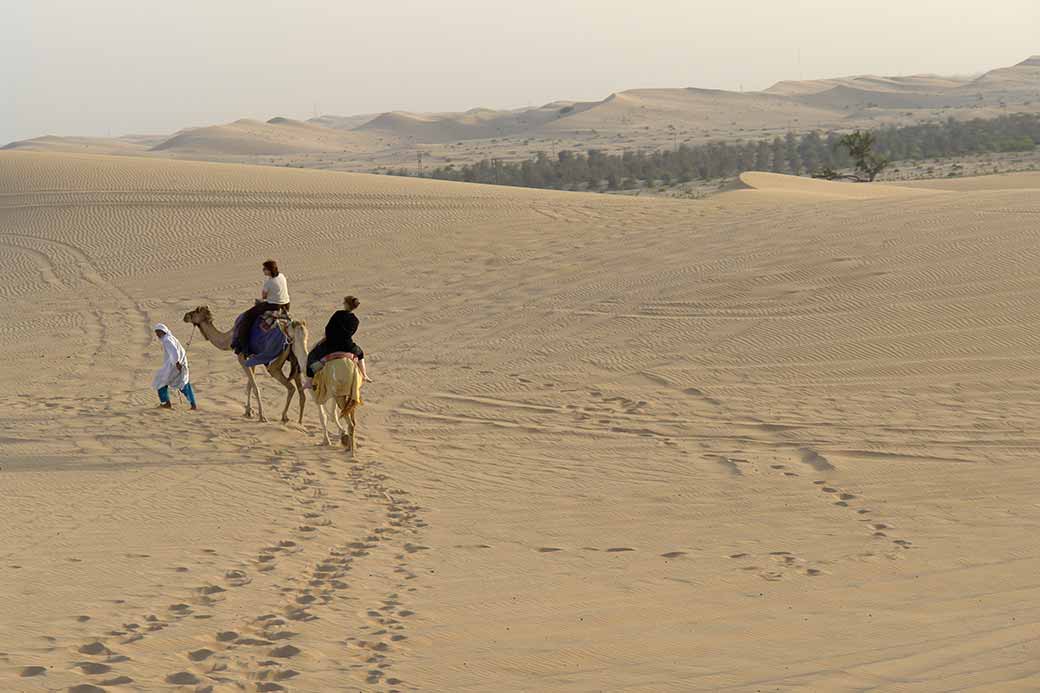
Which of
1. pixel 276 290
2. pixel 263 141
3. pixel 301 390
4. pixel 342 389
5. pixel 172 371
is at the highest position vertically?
pixel 263 141

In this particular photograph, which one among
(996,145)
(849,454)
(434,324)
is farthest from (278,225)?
(996,145)

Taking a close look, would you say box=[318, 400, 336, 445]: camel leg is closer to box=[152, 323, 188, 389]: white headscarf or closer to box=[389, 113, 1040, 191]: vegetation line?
box=[152, 323, 188, 389]: white headscarf

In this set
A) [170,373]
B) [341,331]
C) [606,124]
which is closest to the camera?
[341,331]

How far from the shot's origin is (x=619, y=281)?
2023 cm

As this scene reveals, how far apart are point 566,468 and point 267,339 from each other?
151 inches

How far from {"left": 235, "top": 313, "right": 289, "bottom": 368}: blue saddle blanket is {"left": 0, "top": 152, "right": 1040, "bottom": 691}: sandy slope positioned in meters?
0.81

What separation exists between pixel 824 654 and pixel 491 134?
389 ft

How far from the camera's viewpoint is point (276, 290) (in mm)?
13094

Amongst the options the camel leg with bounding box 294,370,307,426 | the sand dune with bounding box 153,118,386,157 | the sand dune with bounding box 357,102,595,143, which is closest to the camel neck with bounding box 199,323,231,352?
the camel leg with bounding box 294,370,307,426

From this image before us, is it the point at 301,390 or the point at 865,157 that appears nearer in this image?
the point at 301,390

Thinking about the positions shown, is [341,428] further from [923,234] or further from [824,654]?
[923,234]

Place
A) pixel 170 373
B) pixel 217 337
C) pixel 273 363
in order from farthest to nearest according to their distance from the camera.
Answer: pixel 170 373 → pixel 217 337 → pixel 273 363

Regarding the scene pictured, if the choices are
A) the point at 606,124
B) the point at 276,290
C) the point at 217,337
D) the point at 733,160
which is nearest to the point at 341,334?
the point at 276,290

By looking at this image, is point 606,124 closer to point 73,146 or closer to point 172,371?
point 73,146
